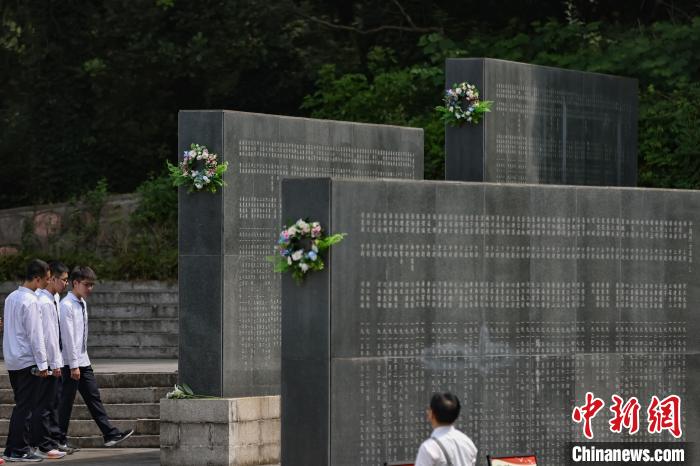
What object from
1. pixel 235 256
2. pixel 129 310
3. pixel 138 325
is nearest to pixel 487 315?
pixel 235 256

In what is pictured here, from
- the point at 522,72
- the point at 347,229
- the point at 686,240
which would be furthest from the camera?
the point at 522,72

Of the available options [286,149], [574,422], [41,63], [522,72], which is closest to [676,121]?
[522,72]

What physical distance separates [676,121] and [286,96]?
9.02m

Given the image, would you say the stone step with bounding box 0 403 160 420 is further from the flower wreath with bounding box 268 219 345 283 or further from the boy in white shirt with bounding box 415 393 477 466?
the boy in white shirt with bounding box 415 393 477 466

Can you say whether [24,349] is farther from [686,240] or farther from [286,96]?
[286,96]

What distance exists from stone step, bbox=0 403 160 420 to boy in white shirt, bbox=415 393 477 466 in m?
8.86

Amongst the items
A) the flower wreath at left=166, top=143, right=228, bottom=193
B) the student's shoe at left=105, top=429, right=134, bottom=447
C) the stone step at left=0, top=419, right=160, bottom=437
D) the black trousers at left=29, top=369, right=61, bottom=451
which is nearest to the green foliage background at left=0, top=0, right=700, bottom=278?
the stone step at left=0, top=419, right=160, bottom=437

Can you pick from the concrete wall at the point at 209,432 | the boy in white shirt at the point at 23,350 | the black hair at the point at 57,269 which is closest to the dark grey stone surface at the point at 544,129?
the concrete wall at the point at 209,432

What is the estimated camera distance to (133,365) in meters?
20.6

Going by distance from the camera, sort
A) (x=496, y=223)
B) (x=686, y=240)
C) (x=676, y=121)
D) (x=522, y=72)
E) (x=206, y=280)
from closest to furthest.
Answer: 1. (x=496, y=223)
2. (x=686, y=240)
3. (x=206, y=280)
4. (x=522, y=72)
5. (x=676, y=121)

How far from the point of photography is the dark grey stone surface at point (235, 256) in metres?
15.9

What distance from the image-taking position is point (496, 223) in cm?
1374

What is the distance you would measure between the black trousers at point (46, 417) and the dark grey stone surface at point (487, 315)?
4.03 metres

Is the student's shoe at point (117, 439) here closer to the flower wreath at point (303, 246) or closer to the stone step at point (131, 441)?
the stone step at point (131, 441)
